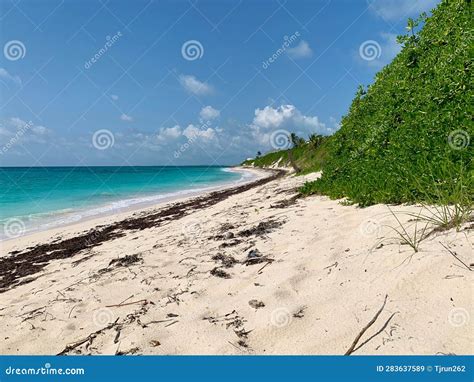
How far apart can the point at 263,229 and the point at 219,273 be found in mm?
2100

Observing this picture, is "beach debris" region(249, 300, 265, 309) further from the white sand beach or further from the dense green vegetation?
the dense green vegetation

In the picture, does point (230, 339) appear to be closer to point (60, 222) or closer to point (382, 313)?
point (382, 313)

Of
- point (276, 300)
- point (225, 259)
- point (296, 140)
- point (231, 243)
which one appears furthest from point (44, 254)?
point (296, 140)

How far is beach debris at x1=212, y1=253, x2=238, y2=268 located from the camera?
4.66 meters

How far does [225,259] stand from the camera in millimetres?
4930

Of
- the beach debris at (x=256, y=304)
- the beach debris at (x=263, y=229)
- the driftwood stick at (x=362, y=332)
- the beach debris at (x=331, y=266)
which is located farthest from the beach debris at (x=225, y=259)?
the driftwood stick at (x=362, y=332)

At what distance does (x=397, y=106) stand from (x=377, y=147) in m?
0.97

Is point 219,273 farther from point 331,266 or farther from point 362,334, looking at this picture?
point 362,334

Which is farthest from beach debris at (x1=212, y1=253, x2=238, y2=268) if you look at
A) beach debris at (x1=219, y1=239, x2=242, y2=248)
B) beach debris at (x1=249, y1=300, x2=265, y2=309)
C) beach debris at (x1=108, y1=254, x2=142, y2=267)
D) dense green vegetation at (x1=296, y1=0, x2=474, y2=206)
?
dense green vegetation at (x1=296, y1=0, x2=474, y2=206)

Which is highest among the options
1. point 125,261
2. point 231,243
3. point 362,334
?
point 125,261

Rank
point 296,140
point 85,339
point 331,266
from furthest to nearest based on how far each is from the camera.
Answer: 1. point 296,140
2. point 331,266
3. point 85,339

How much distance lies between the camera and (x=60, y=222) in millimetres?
16203

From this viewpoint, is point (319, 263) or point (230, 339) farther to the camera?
point (319, 263)

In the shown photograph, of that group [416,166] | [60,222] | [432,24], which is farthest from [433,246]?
[60,222]
